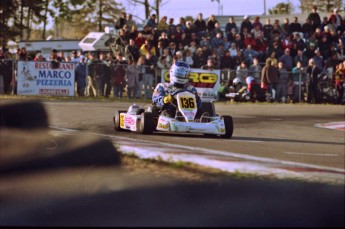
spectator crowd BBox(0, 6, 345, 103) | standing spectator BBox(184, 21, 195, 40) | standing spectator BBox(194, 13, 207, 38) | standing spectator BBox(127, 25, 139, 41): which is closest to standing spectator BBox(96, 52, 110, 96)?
spectator crowd BBox(0, 6, 345, 103)

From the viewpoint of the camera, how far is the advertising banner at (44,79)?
2038cm

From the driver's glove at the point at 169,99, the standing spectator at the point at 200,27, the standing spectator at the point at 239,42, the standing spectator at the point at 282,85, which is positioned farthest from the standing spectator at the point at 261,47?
the driver's glove at the point at 169,99

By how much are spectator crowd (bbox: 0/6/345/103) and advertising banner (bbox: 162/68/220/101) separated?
22 cm

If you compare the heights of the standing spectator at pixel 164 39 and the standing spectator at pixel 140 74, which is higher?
the standing spectator at pixel 164 39

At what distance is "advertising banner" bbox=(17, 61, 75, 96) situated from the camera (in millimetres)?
20375

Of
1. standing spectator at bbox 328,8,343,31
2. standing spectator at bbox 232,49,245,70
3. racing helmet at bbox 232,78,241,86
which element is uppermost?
standing spectator at bbox 328,8,343,31

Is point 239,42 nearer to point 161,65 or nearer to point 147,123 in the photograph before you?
point 161,65

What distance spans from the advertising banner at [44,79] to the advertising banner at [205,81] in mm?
3054

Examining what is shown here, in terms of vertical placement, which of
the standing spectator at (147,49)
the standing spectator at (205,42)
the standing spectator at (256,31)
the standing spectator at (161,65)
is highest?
the standing spectator at (256,31)

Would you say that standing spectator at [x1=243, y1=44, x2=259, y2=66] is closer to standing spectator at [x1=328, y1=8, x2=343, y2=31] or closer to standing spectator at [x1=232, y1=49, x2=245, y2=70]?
standing spectator at [x1=232, y1=49, x2=245, y2=70]

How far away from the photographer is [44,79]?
2061 cm

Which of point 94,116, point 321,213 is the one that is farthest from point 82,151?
point 94,116

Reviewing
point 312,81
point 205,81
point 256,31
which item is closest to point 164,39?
point 205,81

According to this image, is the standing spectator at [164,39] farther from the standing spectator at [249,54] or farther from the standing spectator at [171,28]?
the standing spectator at [249,54]
